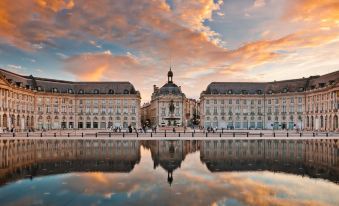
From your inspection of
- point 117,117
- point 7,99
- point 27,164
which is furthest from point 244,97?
point 27,164

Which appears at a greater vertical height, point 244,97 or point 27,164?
→ point 244,97

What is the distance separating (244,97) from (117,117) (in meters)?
49.4

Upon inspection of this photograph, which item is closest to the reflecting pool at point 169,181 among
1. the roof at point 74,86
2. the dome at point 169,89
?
the roof at point 74,86

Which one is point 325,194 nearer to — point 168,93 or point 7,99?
point 7,99

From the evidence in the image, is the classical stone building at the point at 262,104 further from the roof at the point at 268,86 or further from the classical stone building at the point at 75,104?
the classical stone building at the point at 75,104

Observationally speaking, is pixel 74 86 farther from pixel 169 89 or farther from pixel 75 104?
pixel 169 89

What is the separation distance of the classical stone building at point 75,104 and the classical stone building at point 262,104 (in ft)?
99.8

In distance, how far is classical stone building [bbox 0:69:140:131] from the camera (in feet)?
326

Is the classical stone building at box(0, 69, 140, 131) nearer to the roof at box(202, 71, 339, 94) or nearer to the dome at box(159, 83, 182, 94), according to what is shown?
the dome at box(159, 83, 182, 94)

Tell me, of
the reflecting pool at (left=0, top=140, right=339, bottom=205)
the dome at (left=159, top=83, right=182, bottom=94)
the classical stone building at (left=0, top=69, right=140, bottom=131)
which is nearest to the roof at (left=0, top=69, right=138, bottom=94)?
the classical stone building at (left=0, top=69, right=140, bottom=131)

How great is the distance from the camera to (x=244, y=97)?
377ft

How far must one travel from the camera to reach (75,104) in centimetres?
11119

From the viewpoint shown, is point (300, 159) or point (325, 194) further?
point (300, 159)

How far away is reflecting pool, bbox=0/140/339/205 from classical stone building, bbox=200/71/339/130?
85.0m
